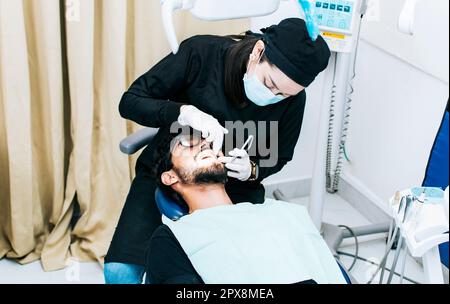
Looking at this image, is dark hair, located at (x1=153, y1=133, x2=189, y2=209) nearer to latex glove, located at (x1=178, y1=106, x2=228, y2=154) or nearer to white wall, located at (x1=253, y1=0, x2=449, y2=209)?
latex glove, located at (x1=178, y1=106, x2=228, y2=154)

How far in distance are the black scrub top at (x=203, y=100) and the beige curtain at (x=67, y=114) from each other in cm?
28

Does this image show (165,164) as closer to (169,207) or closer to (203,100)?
(169,207)

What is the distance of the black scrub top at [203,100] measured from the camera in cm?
155

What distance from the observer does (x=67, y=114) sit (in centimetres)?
201

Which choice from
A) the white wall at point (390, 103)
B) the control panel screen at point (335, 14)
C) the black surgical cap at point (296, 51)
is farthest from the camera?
the white wall at point (390, 103)

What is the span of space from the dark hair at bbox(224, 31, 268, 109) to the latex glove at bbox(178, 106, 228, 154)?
178 mm

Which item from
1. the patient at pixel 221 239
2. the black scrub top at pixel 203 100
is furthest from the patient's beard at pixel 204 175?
the black scrub top at pixel 203 100

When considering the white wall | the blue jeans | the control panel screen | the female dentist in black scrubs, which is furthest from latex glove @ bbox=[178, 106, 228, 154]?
the white wall

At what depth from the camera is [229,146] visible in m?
1.65

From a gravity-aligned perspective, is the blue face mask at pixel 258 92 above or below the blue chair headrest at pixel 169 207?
above

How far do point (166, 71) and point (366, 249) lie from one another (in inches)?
48.7

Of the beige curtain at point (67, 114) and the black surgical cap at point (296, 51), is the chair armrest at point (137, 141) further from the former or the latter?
the black surgical cap at point (296, 51)

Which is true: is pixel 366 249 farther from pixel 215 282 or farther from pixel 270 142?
pixel 215 282
